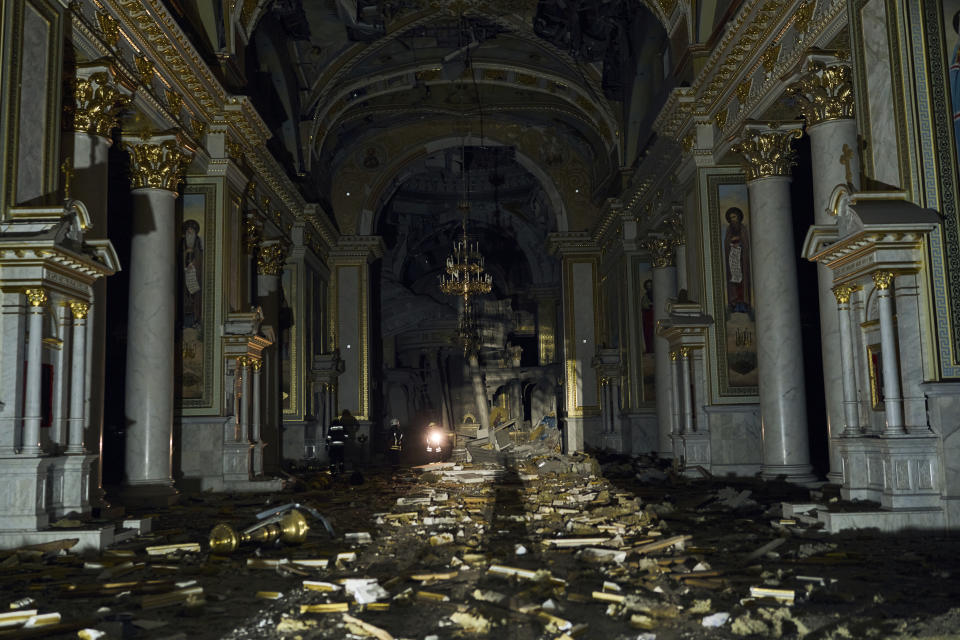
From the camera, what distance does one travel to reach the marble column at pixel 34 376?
7.30 m

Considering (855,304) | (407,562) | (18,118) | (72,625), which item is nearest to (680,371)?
(855,304)

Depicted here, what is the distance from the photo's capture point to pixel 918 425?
7348 mm

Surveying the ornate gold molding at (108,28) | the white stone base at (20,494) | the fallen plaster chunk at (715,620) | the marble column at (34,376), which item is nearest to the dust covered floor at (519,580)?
the fallen plaster chunk at (715,620)

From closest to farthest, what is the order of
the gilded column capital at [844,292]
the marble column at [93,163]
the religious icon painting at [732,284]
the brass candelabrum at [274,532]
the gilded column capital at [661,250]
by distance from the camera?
the brass candelabrum at [274,532] → the gilded column capital at [844,292] → the marble column at [93,163] → the religious icon painting at [732,284] → the gilded column capital at [661,250]

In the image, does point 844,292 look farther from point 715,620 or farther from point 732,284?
point 732,284

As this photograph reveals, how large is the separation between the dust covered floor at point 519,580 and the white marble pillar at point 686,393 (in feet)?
14.0

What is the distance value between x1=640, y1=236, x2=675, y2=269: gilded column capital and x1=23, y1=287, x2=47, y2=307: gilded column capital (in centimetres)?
1159

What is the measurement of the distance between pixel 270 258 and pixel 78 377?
30.0 ft

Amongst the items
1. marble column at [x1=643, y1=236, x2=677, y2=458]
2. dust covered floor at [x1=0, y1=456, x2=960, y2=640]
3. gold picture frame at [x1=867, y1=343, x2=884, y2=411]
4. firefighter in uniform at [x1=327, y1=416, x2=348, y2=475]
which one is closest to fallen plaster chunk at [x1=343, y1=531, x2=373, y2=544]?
dust covered floor at [x1=0, y1=456, x2=960, y2=640]

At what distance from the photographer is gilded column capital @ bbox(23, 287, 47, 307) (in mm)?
7363

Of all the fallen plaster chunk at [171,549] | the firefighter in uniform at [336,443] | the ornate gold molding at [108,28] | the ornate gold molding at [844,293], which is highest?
the ornate gold molding at [108,28]

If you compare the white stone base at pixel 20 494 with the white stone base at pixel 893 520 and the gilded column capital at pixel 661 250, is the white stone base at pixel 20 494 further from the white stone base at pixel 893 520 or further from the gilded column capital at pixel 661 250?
the gilded column capital at pixel 661 250

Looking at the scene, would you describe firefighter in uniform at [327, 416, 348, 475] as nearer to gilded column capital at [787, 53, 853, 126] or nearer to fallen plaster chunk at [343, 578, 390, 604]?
gilded column capital at [787, 53, 853, 126]

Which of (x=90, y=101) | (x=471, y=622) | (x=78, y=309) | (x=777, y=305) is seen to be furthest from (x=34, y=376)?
(x=777, y=305)
